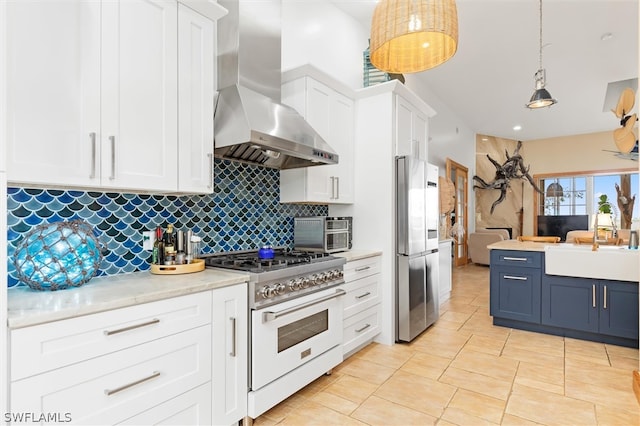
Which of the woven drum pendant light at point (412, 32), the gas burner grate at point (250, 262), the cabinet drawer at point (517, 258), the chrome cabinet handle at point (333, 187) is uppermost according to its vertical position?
the woven drum pendant light at point (412, 32)

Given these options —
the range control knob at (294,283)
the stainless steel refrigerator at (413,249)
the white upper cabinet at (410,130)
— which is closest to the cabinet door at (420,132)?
the white upper cabinet at (410,130)

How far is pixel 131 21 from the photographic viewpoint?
1672 mm

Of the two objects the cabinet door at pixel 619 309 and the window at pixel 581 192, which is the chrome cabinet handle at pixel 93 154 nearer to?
the cabinet door at pixel 619 309

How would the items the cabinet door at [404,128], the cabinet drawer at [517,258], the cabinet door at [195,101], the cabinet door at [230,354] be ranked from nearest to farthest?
1. the cabinet door at [230,354]
2. the cabinet door at [195,101]
3. the cabinet door at [404,128]
4. the cabinet drawer at [517,258]

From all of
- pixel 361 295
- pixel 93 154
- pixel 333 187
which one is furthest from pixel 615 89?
pixel 93 154

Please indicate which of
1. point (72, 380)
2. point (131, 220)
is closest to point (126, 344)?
point (72, 380)

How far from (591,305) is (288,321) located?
Result: 2981mm

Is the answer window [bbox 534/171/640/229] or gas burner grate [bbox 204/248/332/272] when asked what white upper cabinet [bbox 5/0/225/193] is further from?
window [bbox 534/171/640/229]

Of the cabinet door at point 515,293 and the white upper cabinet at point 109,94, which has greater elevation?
the white upper cabinet at point 109,94

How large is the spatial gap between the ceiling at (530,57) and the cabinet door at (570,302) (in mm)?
3003

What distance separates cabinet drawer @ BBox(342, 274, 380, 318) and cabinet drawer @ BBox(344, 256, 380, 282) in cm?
4

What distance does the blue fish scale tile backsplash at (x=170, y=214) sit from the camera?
1654mm

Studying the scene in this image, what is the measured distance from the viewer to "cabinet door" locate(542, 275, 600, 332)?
10.6ft

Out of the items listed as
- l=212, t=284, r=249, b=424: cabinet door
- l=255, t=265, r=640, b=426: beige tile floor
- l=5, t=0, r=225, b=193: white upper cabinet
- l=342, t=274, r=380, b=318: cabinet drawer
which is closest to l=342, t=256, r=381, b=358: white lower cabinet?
l=342, t=274, r=380, b=318: cabinet drawer
